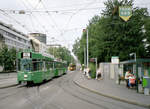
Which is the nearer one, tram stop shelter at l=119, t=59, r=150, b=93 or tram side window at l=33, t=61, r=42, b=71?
tram stop shelter at l=119, t=59, r=150, b=93

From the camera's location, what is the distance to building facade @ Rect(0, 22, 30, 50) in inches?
2192

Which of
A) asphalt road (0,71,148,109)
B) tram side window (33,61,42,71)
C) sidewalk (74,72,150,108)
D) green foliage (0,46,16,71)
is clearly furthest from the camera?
green foliage (0,46,16,71)

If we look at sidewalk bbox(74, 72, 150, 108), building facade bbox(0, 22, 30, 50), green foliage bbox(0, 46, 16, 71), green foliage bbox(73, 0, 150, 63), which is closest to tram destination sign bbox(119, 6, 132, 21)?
sidewalk bbox(74, 72, 150, 108)

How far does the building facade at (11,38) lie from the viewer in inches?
2192

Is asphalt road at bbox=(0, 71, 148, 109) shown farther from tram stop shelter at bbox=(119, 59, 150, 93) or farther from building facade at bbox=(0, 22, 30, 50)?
building facade at bbox=(0, 22, 30, 50)

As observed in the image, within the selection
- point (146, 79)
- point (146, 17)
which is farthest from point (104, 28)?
point (146, 79)

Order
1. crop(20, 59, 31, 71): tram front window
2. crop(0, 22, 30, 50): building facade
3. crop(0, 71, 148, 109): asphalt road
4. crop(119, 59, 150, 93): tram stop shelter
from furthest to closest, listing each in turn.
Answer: crop(0, 22, 30, 50): building facade < crop(20, 59, 31, 71): tram front window < crop(119, 59, 150, 93): tram stop shelter < crop(0, 71, 148, 109): asphalt road

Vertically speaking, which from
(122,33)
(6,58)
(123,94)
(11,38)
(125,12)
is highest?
(11,38)

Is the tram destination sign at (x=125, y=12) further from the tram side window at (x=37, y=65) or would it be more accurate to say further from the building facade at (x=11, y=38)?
the building facade at (x=11, y=38)

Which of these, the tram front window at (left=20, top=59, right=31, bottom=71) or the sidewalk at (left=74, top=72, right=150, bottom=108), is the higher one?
the tram front window at (left=20, top=59, right=31, bottom=71)

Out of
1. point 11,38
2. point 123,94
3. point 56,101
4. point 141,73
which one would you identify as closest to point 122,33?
point 141,73

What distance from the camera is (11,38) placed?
62.3m

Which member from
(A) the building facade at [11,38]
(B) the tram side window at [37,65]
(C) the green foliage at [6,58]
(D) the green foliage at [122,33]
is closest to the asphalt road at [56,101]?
(B) the tram side window at [37,65]

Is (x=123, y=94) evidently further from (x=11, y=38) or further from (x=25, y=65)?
(x=11, y=38)
